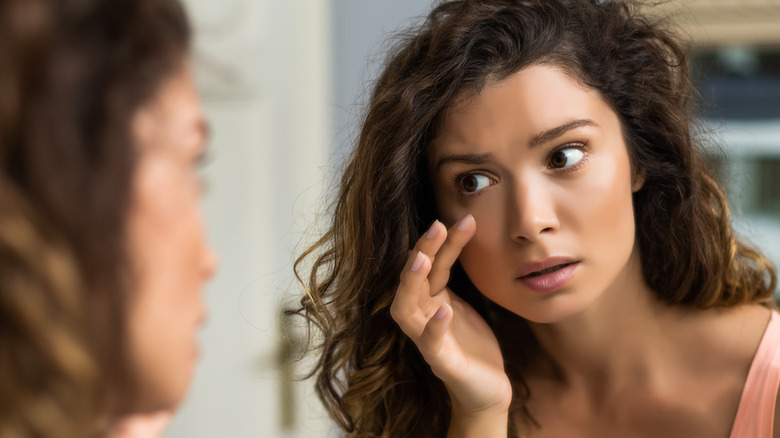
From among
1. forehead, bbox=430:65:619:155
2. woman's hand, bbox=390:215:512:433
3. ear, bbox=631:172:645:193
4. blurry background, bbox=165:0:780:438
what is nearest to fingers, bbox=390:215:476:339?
woman's hand, bbox=390:215:512:433

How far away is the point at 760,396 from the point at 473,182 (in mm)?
473

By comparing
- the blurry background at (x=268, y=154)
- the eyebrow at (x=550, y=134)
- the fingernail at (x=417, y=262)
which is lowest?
the blurry background at (x=268, y=154)

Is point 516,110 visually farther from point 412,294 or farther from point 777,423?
point 777,423

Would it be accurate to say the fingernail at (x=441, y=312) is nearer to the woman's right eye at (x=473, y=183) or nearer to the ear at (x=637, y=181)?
the woman's right eye at (x=473, y=183)

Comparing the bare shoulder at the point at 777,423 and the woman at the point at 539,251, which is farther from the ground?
the woman at the point at 539,251

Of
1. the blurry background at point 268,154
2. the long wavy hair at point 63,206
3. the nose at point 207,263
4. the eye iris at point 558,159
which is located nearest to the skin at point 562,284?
the eye iris at point 558,159

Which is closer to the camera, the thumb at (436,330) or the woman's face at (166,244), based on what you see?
the woman's face at (166,244)

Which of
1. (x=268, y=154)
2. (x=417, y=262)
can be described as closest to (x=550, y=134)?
(x=417, y=262)

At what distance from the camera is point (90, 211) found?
46 centimetres

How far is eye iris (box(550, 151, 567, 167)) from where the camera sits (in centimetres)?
98

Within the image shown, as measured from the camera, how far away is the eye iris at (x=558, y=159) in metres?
0.98

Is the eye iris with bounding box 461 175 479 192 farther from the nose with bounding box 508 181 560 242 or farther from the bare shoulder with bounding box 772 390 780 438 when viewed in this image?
the bare shoulder with bounding box 772 390 780 438

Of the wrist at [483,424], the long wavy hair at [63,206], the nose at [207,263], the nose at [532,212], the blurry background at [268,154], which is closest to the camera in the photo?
the long wavy hair at [63,206]

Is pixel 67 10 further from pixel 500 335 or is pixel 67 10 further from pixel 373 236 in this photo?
pixel 500 335
